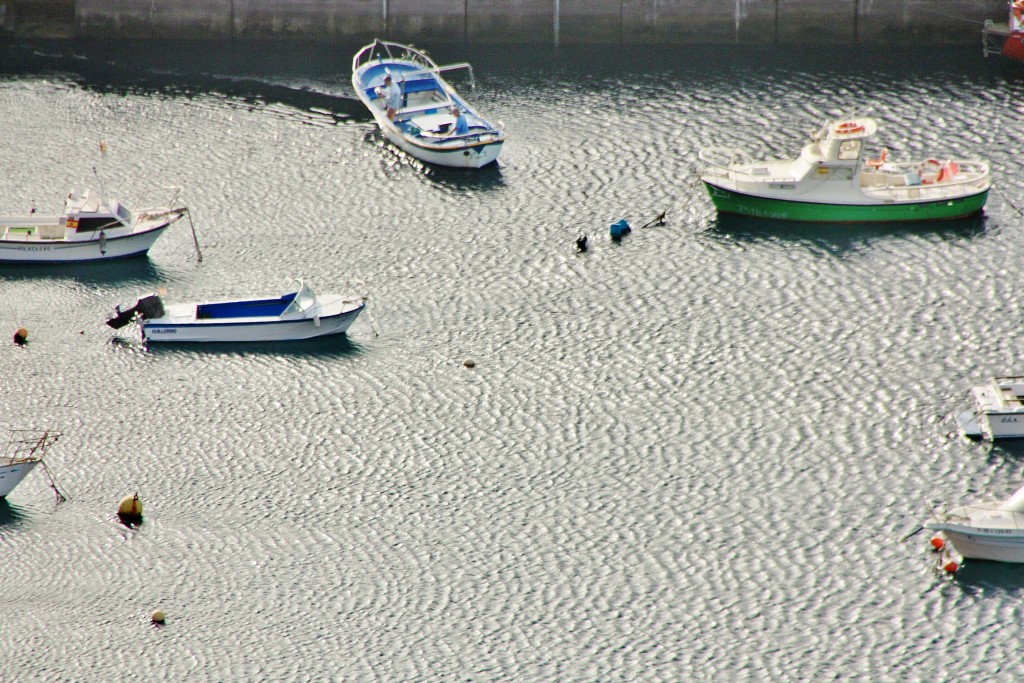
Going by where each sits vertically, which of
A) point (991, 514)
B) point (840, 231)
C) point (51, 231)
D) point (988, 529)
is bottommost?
point (988, 529)

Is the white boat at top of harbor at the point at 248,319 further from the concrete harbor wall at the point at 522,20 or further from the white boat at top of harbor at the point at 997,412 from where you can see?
the concrete harbor wall at the point at 522,20

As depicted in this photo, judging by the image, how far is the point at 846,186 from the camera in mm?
88000

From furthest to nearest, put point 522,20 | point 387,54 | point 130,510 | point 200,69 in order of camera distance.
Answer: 1. point 522,20
2. point 387,54
3. point 200,69
4. point 130,510

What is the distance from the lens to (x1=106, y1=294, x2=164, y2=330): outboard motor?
7638 centimetres

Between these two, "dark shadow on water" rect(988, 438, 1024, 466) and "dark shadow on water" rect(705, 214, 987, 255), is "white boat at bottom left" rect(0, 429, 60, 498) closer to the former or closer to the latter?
"dark shadow on water" rect(705, 214, 987, 255)

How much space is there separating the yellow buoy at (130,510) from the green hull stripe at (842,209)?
43200 millimetres

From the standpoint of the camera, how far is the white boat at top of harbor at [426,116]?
320 ft

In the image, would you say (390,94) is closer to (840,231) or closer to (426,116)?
(426,116)

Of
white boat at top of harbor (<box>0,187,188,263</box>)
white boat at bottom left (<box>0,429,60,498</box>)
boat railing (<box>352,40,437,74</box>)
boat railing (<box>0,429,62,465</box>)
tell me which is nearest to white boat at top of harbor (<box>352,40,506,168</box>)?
boat railing (<box>352,40,437,74</box>)

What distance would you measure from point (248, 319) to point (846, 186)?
37.4 meters

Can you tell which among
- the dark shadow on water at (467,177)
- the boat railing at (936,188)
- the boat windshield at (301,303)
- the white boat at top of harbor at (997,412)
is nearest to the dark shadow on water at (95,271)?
the boat windshield at (301,303)

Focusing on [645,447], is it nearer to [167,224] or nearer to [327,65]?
[167,224]

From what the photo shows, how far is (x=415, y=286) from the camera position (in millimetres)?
82438

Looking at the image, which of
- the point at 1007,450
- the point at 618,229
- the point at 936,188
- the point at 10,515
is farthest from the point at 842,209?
the point at 10,515
